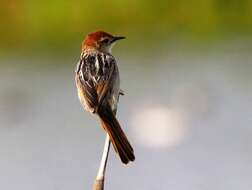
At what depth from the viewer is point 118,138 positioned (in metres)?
5.16

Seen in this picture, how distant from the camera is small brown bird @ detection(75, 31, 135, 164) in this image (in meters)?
5.17

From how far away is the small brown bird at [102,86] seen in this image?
5169 mm

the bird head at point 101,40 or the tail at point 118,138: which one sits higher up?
the bird head at point 101,40

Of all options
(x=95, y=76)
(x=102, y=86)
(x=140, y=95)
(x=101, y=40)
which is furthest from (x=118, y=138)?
(x=140, y=95)

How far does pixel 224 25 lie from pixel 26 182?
13.0ft

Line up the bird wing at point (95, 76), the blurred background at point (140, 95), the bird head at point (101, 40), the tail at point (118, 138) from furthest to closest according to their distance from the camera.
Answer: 1. the blurred background at point (140, 95)
2. the bird head at point (101, 40)
3. the bird wing at point (95, 76)
4. the tail at point (118, 138)

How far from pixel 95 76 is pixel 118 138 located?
68cm

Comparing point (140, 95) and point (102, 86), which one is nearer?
point (102, 86)

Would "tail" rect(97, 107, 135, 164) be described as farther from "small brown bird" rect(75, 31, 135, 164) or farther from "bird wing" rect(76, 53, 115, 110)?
"bird wing" rect(76, 53, 115, 110)

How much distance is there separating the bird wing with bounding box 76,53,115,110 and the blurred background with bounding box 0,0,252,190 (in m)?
1.13

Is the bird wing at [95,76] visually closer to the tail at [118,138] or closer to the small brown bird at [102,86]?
the small brown bird at [102,86]

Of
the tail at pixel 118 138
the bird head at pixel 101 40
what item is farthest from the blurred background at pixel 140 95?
the tail at pixel 118 138

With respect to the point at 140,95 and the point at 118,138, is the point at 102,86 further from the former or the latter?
the point at 140,95

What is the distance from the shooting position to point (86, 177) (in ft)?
24.0
